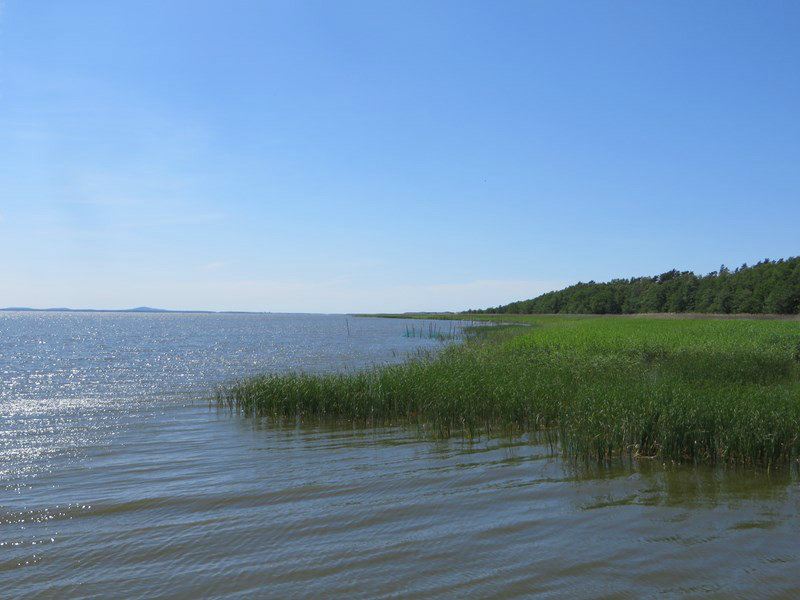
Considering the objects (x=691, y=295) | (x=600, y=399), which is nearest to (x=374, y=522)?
(x=600, y=399)

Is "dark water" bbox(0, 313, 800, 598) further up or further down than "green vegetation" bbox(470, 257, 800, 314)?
further down

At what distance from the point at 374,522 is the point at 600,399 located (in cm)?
550

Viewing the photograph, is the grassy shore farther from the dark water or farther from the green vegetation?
the green vegetation

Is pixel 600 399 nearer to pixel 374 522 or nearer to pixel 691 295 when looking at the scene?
pixel 374 522

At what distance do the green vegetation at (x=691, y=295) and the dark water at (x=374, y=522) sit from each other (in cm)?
7040

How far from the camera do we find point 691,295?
90.5 metres

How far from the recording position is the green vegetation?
7038 cm

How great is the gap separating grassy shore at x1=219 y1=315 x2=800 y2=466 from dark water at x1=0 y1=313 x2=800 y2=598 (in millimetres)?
507

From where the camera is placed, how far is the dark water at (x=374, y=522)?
5559mm

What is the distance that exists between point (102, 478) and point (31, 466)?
171 centimetres

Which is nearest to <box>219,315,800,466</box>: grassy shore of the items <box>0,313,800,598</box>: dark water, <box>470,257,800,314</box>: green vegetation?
<box>0,313,800,598</box>: dark water

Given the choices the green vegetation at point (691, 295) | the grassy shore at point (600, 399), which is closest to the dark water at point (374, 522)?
the grassy shore at point (600, 399)

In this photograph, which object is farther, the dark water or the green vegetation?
the green vegetation

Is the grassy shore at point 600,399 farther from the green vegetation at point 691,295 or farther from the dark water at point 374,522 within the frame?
the green vegetation at point 691,295
